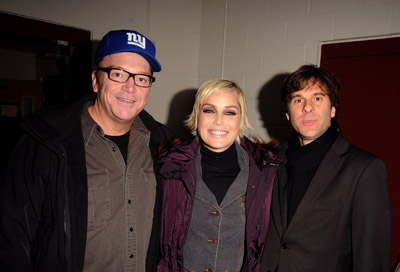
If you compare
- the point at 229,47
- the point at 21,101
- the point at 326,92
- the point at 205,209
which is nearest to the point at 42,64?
the point at 21,101

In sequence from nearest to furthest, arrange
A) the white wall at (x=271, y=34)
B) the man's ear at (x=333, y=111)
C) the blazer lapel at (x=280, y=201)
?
the blazer lapel at (x=280, y=201), the man's ear at (x=333, y=111), the white wall at (x=271, y=34)

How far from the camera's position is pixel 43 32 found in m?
→ 2.35

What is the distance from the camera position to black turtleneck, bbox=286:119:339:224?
5.21ft

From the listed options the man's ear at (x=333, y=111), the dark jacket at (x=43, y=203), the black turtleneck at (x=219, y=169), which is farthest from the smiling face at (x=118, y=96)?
the man's ear at (x=333, y=111)

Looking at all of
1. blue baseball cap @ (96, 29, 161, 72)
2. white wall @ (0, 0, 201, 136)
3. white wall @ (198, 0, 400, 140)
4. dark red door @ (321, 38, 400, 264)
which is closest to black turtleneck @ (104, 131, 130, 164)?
blue baseball cap @ (96, 29, 161, 72)

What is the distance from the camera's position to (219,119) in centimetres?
162

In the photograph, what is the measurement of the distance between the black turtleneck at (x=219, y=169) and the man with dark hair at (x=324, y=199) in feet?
1.04

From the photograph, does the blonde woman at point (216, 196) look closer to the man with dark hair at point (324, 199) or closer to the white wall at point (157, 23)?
the man with dark hair at point (324, 199)

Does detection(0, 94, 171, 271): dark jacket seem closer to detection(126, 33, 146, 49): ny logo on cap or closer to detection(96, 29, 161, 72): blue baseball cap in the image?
detection(96, 29, 161, 72): blue baseball cap

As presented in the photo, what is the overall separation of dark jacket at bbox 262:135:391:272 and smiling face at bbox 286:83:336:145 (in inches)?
5.6

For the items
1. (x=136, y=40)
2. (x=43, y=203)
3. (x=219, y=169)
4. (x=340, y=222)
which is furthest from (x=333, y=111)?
(x=43, y=203)

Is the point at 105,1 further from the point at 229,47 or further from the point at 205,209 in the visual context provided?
the point at 205,209

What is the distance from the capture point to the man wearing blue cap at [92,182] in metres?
1.23

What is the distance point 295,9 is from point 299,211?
2.15 m
